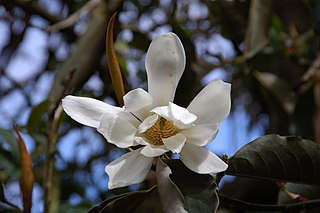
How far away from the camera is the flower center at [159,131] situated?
1.65ft

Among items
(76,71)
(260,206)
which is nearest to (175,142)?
(260,206)

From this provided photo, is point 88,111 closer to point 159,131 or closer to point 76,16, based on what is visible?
point 159,131

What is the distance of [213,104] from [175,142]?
51 millimetres

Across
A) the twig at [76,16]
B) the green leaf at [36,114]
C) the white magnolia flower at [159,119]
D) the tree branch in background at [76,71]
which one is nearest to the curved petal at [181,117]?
the white magnolia flower at [159,119]

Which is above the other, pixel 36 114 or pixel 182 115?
pixel 182 115

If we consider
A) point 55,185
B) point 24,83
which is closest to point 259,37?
point 55,185

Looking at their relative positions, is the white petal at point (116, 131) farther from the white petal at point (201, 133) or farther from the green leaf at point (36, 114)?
the green leaf at point (36, 114)

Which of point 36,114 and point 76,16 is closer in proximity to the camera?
point 36,114

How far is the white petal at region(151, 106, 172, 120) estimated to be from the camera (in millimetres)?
488

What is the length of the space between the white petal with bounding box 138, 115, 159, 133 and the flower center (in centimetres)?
1

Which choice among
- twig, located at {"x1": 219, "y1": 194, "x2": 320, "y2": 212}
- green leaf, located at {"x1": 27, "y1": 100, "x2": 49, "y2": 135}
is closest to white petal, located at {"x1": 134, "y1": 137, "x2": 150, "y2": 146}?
twig, located at {"x1": 219, "y1": 194, "x2": 320, "y2": 212}

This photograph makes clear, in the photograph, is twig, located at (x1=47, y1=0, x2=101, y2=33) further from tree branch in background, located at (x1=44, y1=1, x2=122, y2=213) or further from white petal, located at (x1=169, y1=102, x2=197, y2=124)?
white petal, located at (x1=169, y1=102, x2=197, y2=124)

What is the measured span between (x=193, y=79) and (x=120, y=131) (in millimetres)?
580

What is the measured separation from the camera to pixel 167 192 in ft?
1.53
